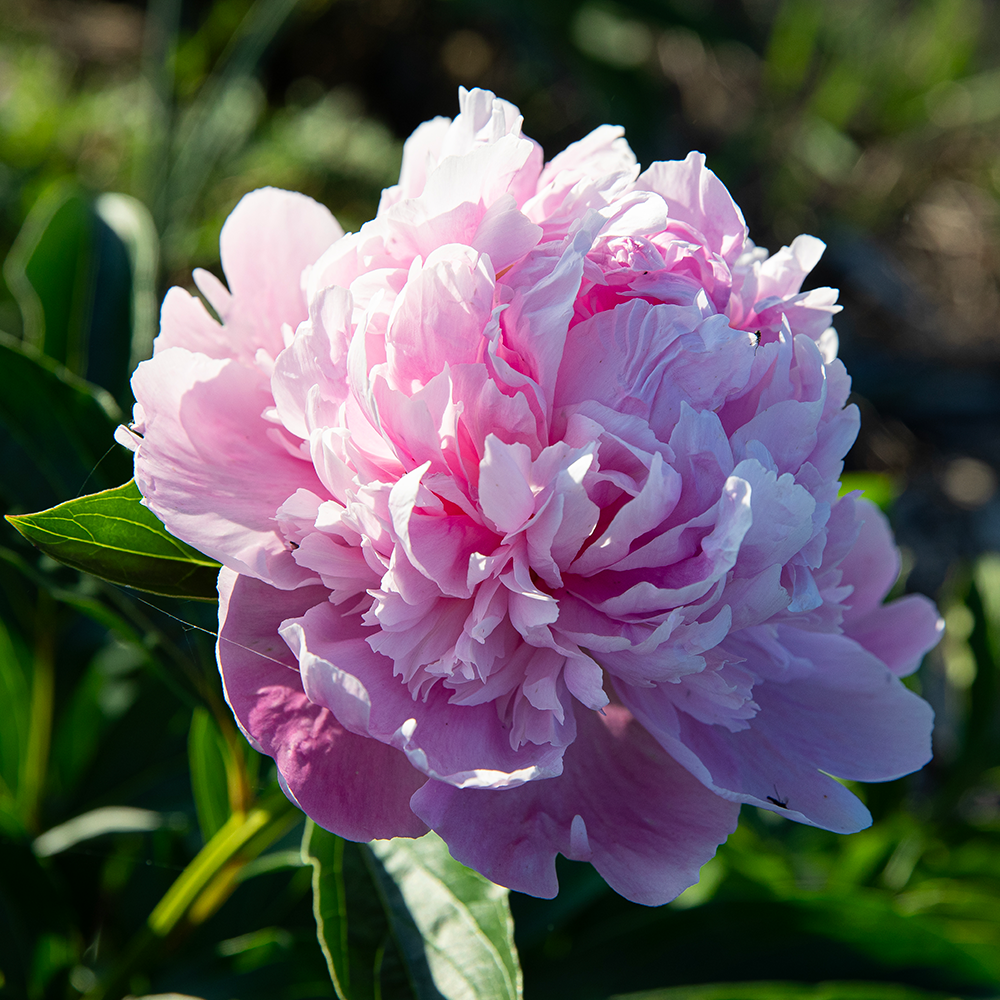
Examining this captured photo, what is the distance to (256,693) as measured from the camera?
515mm

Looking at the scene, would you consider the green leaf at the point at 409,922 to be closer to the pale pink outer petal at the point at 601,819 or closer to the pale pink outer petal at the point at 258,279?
the pale pink outer petal at the point at 601,819

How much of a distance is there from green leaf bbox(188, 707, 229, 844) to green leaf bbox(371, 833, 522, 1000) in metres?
0.23

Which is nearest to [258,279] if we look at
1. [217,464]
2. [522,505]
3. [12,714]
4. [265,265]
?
[265,265]

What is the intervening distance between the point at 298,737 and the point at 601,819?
0.19 m

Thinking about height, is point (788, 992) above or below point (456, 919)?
below

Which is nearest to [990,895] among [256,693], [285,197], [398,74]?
[256,693]

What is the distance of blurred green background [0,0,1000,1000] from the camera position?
2.72 ft

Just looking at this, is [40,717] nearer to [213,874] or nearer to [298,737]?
[213,874]

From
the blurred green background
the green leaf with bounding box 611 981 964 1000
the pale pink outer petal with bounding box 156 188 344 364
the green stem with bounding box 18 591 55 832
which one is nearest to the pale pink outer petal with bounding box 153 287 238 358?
the pale pink outer petal with bounding box 156 188 344 364

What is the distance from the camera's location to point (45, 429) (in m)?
0.70

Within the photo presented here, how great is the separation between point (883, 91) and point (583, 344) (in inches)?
143

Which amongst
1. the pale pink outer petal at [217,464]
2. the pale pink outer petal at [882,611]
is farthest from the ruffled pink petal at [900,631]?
the pale pink outer petal at [217,464]

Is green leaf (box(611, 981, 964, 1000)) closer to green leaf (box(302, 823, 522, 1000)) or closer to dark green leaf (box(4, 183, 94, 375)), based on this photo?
green leaf (box(302, 823, 522, 1000))

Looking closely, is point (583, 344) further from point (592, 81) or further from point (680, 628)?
point (592, 81)
